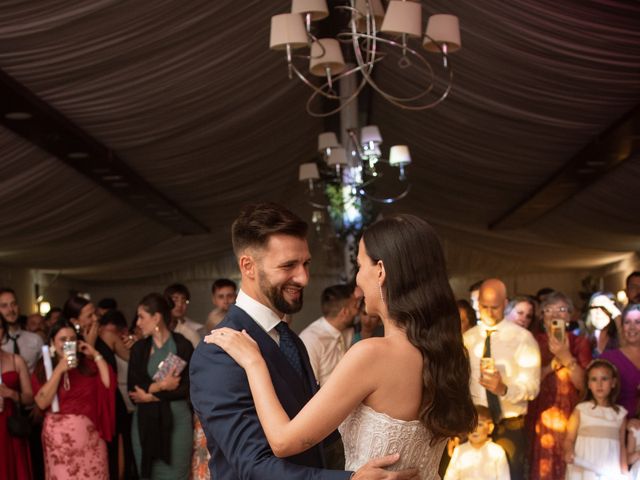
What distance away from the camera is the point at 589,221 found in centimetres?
1329

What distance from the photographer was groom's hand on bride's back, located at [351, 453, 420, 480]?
2.24m

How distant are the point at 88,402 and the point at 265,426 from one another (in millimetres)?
4211

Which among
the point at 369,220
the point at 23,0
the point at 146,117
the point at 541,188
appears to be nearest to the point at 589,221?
the point at 541,188

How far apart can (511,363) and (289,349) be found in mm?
3601

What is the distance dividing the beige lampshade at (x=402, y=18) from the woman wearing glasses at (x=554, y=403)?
2.05 m

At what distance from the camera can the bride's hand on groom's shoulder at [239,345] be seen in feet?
7.50

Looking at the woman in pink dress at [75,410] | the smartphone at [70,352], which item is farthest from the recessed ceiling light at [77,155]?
the smartphone at [70,352]

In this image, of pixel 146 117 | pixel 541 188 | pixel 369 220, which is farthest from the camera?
pixel 541 188

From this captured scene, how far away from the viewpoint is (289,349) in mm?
2500

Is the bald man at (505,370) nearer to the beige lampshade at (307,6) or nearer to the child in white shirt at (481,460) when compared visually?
the child in white shirt at (481,460)

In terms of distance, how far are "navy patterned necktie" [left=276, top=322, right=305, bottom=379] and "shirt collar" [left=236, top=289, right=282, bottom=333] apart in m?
0.04

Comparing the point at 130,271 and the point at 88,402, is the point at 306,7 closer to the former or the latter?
the point at 88,402

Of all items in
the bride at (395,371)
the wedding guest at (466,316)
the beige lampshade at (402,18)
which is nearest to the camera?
the bride at (395,371)

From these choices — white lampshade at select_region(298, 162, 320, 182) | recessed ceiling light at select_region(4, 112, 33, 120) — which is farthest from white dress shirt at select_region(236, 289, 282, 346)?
white lampshade at select_region(298, 162, 320, 182)
